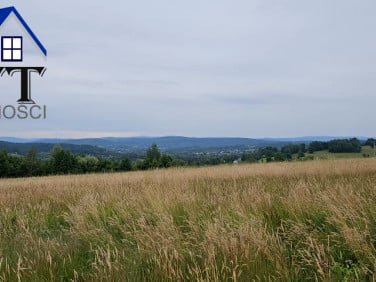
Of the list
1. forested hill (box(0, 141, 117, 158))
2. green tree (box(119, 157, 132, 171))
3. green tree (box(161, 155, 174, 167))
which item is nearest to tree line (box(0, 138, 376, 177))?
green tree (box(119, 157, 132, 171))

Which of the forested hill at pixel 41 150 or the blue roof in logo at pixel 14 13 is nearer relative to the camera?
the blue roof in logo at pixel 14 13

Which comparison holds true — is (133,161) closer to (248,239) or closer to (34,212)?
(34,212)

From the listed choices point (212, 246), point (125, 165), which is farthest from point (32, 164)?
point (212, 246)

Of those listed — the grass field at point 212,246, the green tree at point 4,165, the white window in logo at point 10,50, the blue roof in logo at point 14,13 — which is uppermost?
the blue roof in logo at point 14,13

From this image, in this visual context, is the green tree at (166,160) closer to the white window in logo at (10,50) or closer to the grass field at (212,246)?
the white window in logo at (10,50)

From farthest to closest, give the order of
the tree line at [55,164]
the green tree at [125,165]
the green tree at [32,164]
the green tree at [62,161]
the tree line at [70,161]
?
the green tree at [32,164], the tree line at [55,164], the green tree at [62,161], the tree line at [70,161], the green tree at [125,165]

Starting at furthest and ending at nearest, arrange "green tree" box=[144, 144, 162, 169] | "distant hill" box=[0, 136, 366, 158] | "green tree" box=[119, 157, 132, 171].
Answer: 1. "distant hill" box=[0, 136, 366, 158]
2. "green tree" box=[119, 157, 132, 171]
3. "green tree" box=[144, 144, 162, 169]

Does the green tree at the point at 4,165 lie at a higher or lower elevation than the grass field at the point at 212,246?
lower

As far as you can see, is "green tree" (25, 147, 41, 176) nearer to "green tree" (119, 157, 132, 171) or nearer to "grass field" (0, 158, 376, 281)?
"green tree" (119, 157, 132, 171)

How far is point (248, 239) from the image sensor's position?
3432mm

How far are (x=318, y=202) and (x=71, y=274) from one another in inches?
135

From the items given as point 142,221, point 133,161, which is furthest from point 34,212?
point 133,161

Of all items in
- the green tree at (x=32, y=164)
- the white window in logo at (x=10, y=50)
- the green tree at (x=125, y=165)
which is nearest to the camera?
the white window in logo at (x=10, y=50)

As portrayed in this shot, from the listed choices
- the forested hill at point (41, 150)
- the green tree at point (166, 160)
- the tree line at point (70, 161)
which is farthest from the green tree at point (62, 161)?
the green tree at point (166, 160)
